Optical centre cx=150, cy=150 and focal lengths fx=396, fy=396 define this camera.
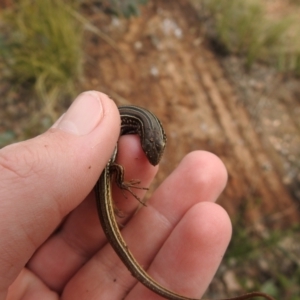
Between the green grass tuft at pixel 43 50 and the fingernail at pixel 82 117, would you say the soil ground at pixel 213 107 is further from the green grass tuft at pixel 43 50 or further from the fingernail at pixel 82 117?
the fingernail at pixel 82 117

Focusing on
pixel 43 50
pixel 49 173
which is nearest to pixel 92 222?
pixel 49 173

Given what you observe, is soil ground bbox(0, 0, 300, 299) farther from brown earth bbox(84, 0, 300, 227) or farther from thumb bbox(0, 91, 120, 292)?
thumb bbox(0, 91, 120, 292)

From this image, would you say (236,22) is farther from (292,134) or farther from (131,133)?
(131,133)

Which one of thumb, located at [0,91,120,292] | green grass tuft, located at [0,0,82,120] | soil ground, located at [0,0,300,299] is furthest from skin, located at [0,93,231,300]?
green grass tuft, located at [0,0,82,120]

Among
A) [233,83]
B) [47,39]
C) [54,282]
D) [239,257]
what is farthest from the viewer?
[233,83]

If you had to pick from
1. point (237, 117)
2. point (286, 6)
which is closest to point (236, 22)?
point (237, 117)

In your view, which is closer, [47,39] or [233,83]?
[47,39]

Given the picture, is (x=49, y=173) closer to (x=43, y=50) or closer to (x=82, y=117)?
(x=82, y=117)
